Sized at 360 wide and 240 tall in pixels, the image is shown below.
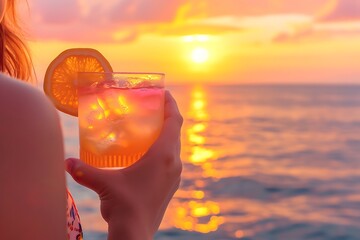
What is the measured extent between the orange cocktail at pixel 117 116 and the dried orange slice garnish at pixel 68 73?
0.54 feet

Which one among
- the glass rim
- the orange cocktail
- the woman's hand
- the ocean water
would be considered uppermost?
the glass rim

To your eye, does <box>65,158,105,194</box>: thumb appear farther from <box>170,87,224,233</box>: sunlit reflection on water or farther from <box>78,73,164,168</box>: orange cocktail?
<box>170,87,224,233</box>: sunlit reflection on water

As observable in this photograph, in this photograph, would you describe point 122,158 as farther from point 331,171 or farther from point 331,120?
point 331,120

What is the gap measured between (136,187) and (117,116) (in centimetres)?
40

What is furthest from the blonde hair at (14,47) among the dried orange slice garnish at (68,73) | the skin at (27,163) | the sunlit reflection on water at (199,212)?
the sunlit reflection on water at (199,212)

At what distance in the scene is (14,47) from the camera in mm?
2637

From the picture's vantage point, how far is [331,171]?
1933 cm

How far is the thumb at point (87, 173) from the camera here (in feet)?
4.98

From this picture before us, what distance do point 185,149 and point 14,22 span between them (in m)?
22.3

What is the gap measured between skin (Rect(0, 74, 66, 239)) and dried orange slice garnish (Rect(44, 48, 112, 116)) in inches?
35.5

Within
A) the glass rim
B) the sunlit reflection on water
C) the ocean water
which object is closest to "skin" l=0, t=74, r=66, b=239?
the glass rim

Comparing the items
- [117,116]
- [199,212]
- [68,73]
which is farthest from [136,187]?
[199,212]

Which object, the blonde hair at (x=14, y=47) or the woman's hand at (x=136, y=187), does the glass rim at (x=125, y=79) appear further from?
the blonde hair at (x=14, y=47)

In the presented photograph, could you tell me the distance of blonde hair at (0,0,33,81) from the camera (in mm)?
2598
